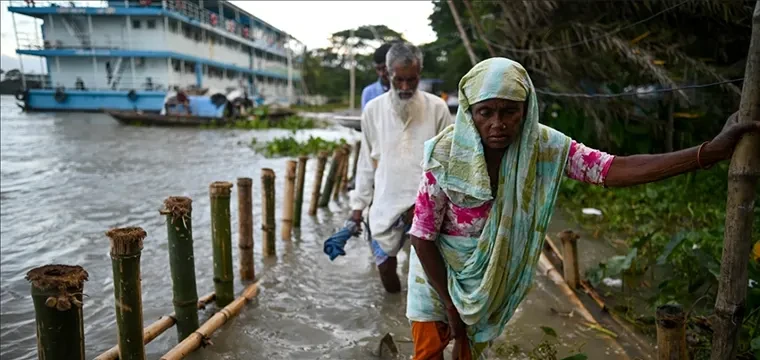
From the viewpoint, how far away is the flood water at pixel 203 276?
3.38 meters

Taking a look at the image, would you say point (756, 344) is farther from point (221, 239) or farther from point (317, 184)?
point (317, 184)

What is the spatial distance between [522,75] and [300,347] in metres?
2.27

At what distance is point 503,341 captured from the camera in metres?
3.29

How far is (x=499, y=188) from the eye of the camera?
75.0 inches

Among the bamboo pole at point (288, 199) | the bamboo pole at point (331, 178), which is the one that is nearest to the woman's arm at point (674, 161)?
the bamboo pole at point (288, 199)

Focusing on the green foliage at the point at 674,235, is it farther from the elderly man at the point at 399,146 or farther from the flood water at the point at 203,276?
the elderly man at the point at 399,146

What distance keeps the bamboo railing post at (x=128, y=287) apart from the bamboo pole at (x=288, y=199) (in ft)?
10.0

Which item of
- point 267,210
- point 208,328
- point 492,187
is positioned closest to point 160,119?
point 267,210

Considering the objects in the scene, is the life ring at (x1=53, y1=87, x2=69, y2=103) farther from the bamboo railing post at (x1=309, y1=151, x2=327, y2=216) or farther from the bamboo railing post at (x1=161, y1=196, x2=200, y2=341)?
the bamboo railing post at (x1=161, y1=196, x2=200, y2=341)

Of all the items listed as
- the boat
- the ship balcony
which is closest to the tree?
the ship balcony

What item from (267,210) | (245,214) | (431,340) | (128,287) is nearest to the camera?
(431,340)

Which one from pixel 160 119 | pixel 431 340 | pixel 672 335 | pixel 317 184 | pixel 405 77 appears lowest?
pixel 160 119

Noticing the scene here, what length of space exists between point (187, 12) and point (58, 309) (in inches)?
1326

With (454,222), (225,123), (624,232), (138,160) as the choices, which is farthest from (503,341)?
(225,123)
